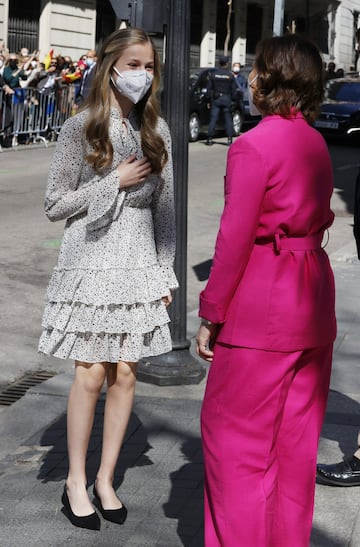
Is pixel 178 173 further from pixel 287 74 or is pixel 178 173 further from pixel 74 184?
pixel 287 74

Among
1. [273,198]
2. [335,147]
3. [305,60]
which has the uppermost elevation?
[305,60]

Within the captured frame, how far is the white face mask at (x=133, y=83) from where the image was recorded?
4008 mm

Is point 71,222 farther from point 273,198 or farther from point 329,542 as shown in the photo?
point 329,542

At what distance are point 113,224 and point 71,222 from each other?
198 mm

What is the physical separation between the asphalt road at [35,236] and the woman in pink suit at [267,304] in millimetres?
3315

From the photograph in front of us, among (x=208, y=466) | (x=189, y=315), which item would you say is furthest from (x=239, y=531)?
(x=189, y=315)

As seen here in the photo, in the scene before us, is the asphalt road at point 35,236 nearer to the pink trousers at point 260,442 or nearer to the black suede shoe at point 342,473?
the black suede shoe at point 342,473

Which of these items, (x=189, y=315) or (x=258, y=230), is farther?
(x=189, y=315)

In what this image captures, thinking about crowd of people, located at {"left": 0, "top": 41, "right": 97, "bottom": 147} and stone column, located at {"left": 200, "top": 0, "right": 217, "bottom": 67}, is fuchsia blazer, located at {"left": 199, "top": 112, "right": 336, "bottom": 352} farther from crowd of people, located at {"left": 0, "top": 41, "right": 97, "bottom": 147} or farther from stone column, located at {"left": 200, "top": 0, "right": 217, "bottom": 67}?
stone column, located at {"left": 200, "top": 0, "right": 217, "bottom": 67}

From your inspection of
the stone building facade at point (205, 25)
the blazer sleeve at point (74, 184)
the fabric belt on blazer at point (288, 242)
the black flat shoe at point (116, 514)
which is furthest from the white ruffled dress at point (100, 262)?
the stone building facade at point (205, 25)

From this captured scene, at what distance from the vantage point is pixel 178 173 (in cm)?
606

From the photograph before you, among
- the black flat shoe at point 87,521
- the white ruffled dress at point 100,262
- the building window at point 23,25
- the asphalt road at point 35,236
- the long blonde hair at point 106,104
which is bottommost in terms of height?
the asphalt road at point 35,236

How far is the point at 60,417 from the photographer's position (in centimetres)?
548

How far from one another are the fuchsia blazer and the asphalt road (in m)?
3.45
